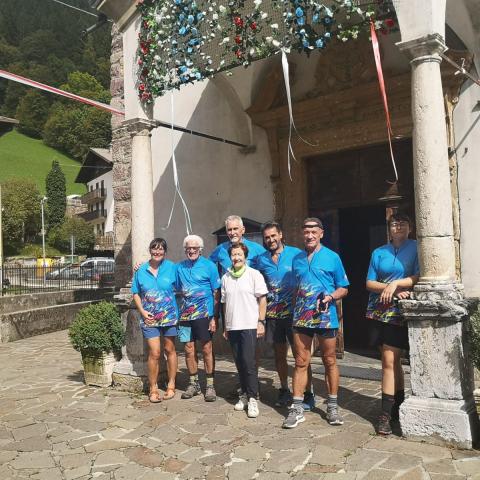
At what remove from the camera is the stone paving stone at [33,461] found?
3.87m

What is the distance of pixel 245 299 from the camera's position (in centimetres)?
474

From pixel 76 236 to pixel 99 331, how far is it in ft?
161

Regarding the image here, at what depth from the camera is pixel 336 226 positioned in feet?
25.1

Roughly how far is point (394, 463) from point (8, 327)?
9173mm

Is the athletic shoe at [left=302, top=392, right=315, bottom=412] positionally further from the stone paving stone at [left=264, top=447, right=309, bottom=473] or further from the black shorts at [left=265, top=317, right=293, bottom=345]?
the stone paving stone at [left=264, top=447, right=309, bottom=473]

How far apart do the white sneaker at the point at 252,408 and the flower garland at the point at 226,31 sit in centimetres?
351

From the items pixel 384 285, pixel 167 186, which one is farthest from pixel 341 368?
pixel 167 186

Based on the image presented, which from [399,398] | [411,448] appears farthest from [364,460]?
[399,398]

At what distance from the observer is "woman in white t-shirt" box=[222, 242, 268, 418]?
474 cm

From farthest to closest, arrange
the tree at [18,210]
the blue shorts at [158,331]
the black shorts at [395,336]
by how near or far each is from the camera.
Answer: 1. the tree at [18,210]
2. the blue shorts at [158,331]
3. the black shorts at [395,336]

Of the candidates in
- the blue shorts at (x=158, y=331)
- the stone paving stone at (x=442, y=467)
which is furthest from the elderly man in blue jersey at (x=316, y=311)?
the blue shorts at (x=158, y=331)

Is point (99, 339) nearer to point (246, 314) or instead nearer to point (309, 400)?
point (246, 314)

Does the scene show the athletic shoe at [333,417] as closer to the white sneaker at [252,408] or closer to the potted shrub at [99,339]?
→ the white sneaker at [252,408]

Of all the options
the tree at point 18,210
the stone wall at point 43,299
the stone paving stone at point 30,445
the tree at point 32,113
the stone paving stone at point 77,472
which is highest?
the tree at point 32,113
